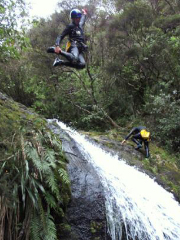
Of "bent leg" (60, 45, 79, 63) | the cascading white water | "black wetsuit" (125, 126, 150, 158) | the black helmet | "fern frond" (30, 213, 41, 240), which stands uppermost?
the black helmet

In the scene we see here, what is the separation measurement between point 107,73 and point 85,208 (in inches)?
393

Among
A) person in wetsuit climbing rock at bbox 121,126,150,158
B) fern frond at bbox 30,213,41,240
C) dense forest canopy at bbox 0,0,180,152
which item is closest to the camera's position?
fern frond at bbox 30,213,41,240

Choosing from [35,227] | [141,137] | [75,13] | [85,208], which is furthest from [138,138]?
[35,227]

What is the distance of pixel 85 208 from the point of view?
3986 mm

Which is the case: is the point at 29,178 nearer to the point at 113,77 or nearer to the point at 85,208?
the point at 85,208

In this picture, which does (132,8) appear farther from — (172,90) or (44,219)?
(44,219)

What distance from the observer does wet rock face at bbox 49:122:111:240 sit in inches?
147

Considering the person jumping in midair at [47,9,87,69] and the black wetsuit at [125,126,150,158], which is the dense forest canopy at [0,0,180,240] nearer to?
the black wetsuit at [125,126,150,158]

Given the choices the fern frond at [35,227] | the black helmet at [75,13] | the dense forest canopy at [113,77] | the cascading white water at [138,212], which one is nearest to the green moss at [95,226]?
the cascading white water at [138,212]

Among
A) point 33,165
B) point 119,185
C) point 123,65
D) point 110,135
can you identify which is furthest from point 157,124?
point 33,165

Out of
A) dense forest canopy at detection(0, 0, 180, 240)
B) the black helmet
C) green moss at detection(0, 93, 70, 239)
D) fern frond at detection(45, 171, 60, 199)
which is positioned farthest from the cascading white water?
the black helmet

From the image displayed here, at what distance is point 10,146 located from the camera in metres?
3.82

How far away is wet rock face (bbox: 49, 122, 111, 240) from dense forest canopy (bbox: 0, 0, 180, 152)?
22.7 ft

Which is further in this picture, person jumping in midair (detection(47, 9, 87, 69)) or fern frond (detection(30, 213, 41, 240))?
person jumping in midair (detection(47, 9, 87, 69))
